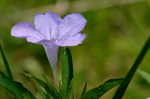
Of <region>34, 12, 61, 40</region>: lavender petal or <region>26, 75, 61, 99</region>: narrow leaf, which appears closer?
<region>26, 75, 61, 99</region>: narrow leaf

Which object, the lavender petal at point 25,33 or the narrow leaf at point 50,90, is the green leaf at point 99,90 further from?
the lavender petal at point 25,33

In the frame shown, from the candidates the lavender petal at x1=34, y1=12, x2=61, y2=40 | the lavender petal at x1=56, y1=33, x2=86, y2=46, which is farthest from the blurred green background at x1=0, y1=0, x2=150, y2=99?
the lavender petal at x1=56, y1=33, x2=86, y2=46

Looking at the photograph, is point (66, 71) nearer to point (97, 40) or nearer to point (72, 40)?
point (72, 40)

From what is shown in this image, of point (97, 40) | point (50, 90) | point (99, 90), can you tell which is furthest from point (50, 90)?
point (97, 40)

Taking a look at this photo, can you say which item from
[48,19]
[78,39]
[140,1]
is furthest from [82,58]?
[78,39]

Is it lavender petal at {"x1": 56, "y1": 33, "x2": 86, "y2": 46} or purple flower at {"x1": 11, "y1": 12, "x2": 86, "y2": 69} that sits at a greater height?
lavender petal at {"x1": 56, "y1": 33, "x2": 86, "y2": 46}

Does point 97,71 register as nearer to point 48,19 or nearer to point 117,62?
point 117,62

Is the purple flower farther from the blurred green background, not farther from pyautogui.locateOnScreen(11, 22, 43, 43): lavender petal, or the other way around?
the blurred green background
